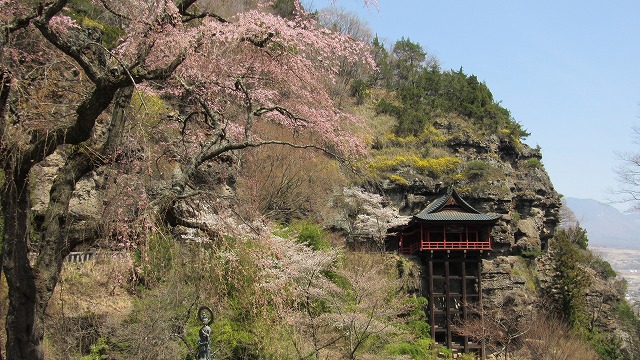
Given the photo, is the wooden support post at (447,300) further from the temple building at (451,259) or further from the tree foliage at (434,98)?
the tree foliage at (434,98)

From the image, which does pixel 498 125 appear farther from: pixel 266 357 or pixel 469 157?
pixel 266 357

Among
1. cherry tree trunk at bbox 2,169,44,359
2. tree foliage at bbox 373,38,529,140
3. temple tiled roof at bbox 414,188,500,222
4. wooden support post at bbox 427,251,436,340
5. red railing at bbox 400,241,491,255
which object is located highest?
tree foliage at bbox 373,38,529,140

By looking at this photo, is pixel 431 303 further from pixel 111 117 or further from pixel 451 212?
pixel 111 117

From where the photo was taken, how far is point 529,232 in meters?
37.2

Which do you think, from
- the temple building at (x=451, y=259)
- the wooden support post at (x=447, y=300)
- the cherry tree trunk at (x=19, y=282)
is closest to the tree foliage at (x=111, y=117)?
the cherry tree trunk at (x=19, y=282)

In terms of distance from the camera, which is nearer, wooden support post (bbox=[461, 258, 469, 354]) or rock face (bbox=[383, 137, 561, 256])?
wooden support post (bbox=[461, 258, 469, 354])

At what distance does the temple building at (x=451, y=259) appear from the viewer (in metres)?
29.7

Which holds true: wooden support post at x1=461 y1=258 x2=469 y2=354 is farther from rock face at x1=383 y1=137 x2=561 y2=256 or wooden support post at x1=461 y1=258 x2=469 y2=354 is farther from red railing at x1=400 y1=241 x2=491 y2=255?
rock face at x1=383 y1=137 x2=561 y2=256

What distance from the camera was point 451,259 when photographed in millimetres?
31031

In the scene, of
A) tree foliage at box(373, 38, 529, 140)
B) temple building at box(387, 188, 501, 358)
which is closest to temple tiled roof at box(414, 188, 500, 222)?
temple building at box(387, 188, 501, 358)

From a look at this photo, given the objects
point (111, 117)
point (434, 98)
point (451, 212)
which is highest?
point (434, 98)

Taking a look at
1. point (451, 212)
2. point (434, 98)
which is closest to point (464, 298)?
point (451, 212)

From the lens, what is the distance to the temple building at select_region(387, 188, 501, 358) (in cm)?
2973

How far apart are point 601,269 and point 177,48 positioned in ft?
133
